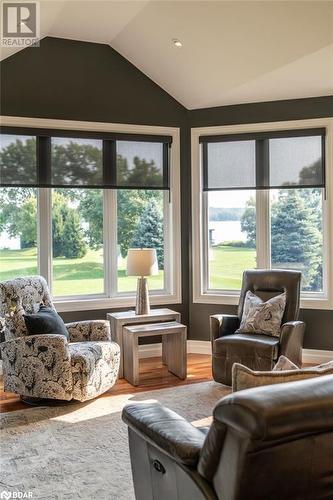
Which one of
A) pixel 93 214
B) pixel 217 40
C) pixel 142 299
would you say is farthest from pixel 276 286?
pixel 217 40

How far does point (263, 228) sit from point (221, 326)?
144 centimetres

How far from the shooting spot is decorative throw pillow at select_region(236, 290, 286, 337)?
433 cm

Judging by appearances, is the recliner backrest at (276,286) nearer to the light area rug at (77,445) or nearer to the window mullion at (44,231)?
the light area rug at (77,445)

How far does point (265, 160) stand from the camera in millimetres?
5199

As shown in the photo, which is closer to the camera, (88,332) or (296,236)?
(88,332)

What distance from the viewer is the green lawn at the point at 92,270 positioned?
4.89m

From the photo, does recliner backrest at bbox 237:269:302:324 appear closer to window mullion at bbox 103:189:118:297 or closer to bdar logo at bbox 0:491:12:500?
window mullion at bbox 103:189:118:297

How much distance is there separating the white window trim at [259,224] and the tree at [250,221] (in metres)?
0.08

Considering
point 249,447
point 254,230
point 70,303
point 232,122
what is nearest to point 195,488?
point 249,447

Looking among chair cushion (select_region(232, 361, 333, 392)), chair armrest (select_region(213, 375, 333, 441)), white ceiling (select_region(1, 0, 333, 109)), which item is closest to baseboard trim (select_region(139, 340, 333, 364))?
white ceiling (select_region(1, 0, 333, 109))

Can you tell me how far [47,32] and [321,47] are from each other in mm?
2670

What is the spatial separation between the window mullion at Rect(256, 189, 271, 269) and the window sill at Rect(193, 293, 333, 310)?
50 centimetres

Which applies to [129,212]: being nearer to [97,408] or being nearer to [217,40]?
[217,40]

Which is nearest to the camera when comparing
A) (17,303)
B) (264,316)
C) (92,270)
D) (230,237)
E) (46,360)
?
(46,360)
